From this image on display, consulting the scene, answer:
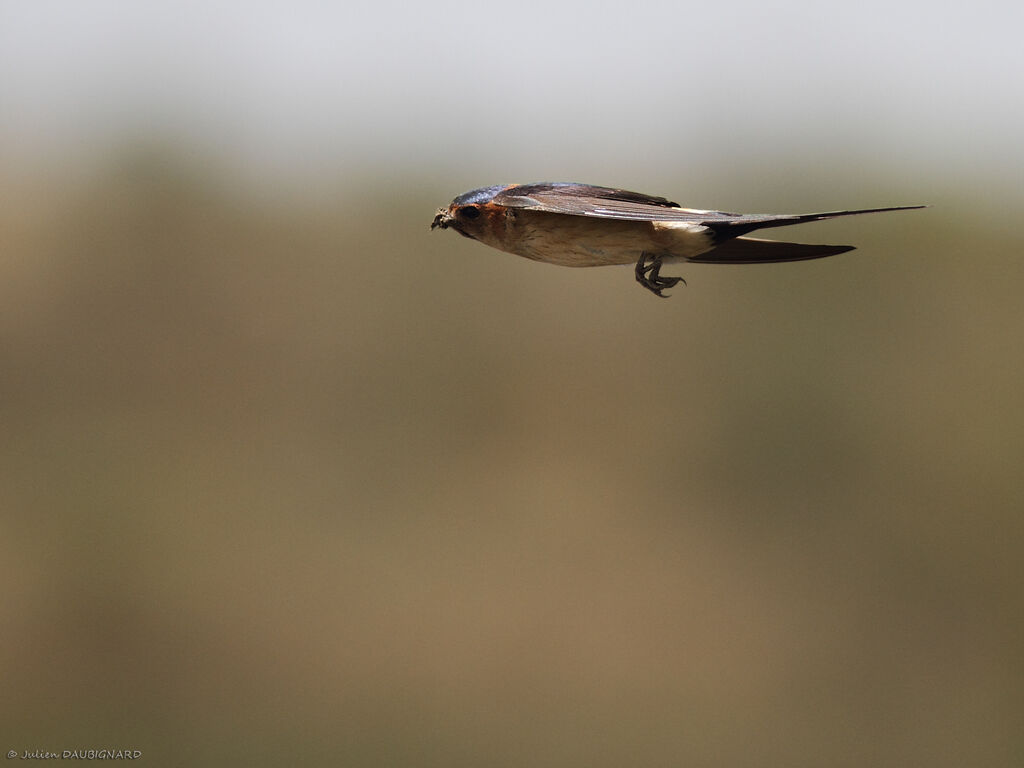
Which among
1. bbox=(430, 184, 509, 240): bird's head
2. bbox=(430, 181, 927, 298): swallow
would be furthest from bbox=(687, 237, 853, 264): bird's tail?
bbox=(430, 184, 509, 240): bird's head

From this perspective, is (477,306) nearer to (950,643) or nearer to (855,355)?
(855,355)

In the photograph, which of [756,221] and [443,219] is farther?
[443,219]

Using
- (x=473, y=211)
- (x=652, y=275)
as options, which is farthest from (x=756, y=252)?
(x=473, y=211)

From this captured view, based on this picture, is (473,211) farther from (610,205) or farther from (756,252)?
(756,252)

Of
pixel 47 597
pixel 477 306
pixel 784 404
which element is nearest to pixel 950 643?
pixel 784 404

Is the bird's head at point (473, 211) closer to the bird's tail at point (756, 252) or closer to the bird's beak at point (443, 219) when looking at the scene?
the bird's beak at point (443, 219)
